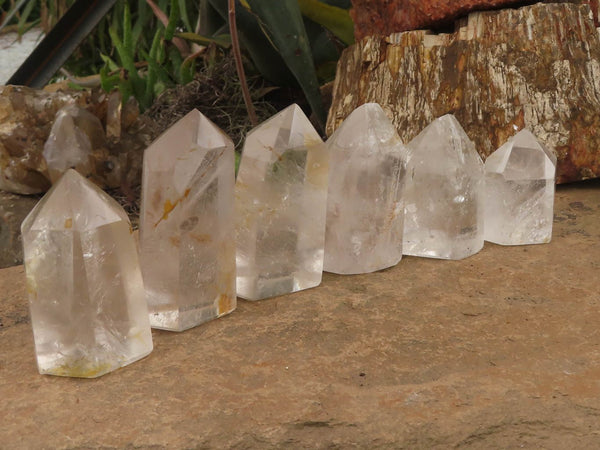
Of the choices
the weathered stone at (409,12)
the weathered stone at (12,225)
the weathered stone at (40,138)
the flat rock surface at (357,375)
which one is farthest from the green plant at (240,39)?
the flat rock surface at (357,375)

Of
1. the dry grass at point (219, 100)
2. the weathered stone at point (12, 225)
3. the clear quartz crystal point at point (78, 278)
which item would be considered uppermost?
the dry grass at point (219, 100)

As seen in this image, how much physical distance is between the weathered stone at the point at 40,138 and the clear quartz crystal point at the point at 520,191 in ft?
4.61

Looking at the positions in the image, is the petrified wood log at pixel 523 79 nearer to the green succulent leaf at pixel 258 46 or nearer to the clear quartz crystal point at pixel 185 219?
the green succulent leaf at pixel 258 46

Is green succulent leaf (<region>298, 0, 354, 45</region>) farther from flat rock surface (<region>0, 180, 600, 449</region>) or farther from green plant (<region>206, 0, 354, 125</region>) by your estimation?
flat rock surface (<region>0, 180, 600, 449</region>)

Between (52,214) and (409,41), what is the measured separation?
1294mm

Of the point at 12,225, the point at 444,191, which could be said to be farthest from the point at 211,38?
the point at 444,191

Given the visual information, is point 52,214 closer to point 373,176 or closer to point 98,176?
point 373,176

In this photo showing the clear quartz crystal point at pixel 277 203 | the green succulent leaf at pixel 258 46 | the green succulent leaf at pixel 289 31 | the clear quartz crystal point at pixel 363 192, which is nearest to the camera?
the clear quartz crystal point at pixel 277 203

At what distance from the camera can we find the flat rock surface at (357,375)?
892mm

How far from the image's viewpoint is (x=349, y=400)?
96 centimetres

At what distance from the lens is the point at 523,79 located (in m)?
1.94

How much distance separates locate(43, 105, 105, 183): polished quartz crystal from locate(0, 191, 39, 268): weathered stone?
0.14m

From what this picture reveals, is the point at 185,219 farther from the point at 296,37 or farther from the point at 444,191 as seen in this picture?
the point at 296,37

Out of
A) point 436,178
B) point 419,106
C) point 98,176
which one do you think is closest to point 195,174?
point 436,178
